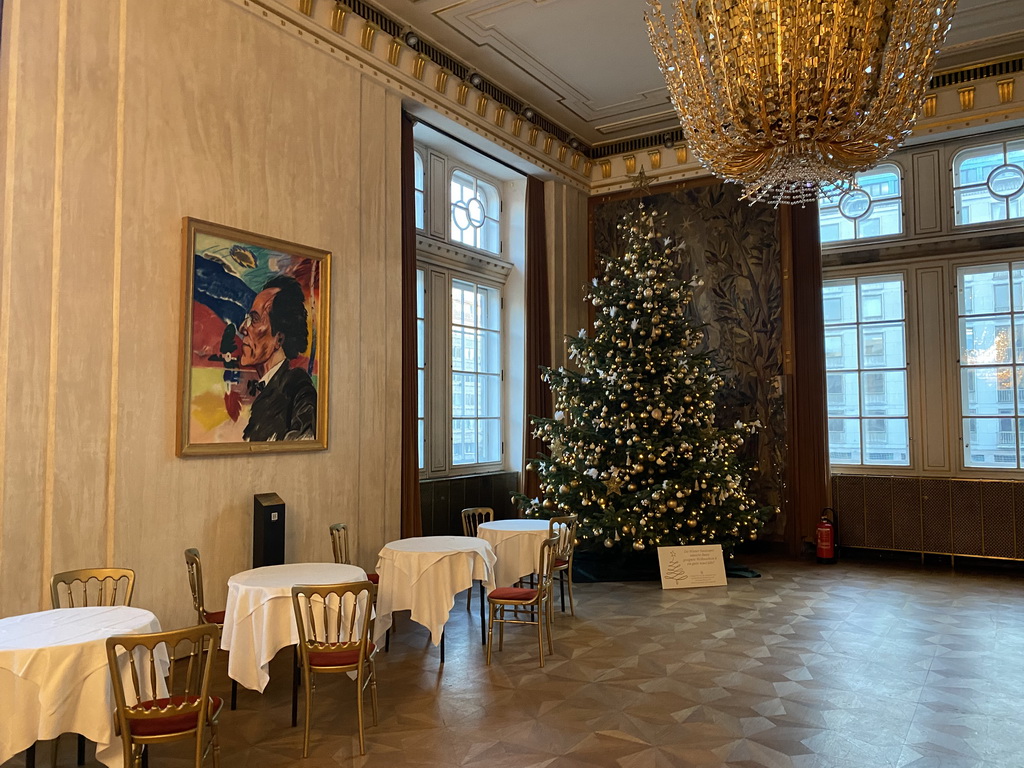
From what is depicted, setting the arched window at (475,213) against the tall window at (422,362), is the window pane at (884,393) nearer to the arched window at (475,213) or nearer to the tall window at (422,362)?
the arched window at (475,213)

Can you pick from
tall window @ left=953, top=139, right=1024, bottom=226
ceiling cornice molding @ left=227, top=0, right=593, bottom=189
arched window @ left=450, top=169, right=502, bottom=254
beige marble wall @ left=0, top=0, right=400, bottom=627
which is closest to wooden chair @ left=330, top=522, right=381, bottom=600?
beige marble wall @ left=0, top=0, right=400, bottom=627

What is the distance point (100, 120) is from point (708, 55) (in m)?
4.26

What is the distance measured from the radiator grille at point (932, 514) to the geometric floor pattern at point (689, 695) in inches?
68.3

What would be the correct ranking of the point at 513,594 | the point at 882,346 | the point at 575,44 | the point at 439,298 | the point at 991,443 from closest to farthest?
the point at 513,594
the point at 575,44
the point at 991,443
the point at 439,298
the point at 882,346

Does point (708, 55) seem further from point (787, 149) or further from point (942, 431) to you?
point (942, 431)

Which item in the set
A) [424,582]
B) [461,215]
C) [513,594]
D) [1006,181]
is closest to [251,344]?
[424,582]

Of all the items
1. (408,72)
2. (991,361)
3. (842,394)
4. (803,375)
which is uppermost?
(408,72)

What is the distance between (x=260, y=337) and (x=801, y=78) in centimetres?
455

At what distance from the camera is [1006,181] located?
9508 mm

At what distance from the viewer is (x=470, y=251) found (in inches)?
408

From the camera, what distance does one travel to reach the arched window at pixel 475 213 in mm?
10422

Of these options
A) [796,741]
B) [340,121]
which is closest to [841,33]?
[796,741]

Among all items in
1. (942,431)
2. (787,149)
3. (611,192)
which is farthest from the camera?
(611,192)

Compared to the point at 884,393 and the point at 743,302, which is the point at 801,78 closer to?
the point at 743,302
